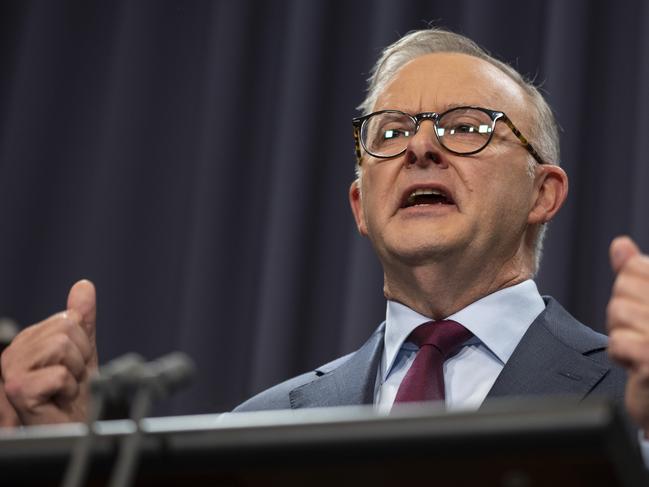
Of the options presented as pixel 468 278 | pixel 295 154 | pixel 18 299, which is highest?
pixel 295 154

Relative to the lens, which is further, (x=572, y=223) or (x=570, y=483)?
Result: (x=572, y=223)

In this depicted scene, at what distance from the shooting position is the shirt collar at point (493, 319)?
1.91 metres

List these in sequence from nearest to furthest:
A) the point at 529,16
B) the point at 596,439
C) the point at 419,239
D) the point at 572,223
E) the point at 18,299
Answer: the point at 596,439, the point at 419,239, the point at 572,223, the point at 529,16, the point at 18,299

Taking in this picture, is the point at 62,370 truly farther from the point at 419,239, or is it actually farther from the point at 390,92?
the point at 390,92

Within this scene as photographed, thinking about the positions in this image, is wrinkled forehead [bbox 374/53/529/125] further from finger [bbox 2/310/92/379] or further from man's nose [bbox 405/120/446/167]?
finger [bbox 2/310/92/379]

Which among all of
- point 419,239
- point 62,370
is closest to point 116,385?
point 62,370

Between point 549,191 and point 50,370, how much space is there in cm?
119

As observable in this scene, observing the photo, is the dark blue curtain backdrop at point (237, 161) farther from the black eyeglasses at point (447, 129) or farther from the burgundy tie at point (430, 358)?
the burgundy tie at point (430, 358)

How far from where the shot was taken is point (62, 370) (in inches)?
54.3

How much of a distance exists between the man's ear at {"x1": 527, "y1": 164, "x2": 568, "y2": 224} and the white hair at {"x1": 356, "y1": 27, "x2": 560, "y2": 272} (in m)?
0.03

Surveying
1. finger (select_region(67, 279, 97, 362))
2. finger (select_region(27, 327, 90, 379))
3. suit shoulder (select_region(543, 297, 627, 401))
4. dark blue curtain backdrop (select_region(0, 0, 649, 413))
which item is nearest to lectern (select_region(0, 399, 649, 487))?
finger (select_region(27, 327, 90, 379))

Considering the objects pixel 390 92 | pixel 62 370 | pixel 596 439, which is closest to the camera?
pixel 596 439

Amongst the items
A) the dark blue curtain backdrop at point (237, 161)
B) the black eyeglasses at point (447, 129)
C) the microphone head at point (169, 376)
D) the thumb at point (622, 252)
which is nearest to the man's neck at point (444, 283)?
the black eyeglasses at point (447, 129)

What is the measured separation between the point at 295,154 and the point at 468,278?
80 centimetres
